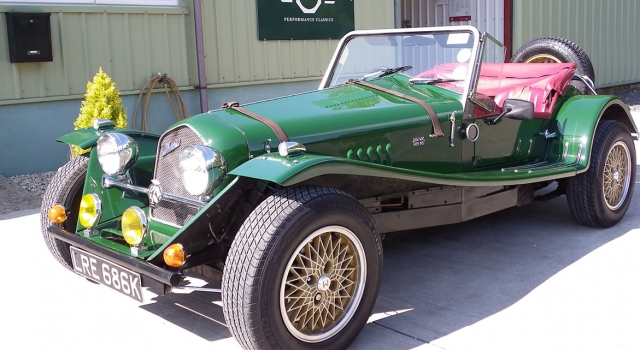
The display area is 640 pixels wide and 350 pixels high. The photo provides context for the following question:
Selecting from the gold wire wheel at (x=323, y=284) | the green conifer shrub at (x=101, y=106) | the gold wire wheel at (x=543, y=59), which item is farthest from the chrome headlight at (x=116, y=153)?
the gold wire wheel at (x=543, y=59)

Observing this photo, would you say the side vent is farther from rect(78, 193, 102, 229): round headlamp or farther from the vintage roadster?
rect(78, 193, 102, 229): round headlamp

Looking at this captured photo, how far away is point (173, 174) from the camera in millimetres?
3670

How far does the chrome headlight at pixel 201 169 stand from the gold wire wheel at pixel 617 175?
122 inches

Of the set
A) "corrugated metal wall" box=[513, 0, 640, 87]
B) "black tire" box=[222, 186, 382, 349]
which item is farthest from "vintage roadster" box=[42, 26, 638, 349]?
"corrugated metal wall" box=[513, 0, 640, 87]

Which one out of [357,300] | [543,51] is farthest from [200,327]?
[543,51]

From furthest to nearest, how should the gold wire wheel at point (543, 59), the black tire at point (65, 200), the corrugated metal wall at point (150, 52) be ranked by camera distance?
the corrugated metal wall at point (150, 52) < the gold wire wheel at point (543, 59) < the black tire at point (65, 200)

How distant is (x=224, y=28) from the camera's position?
867cm

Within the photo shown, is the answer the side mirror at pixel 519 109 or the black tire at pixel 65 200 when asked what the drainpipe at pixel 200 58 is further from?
the side mirror at pixel 519 109

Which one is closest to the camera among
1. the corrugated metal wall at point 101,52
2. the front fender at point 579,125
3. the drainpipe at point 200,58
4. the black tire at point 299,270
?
the black tire at point 299,270

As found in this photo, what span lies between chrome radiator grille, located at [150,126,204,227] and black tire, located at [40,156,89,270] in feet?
1.96

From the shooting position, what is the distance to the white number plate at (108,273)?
321cm

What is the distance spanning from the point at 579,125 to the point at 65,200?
348cm

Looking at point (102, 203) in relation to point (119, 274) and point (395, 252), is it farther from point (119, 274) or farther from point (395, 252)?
point (395, 252)

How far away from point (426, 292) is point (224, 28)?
5.62 m
